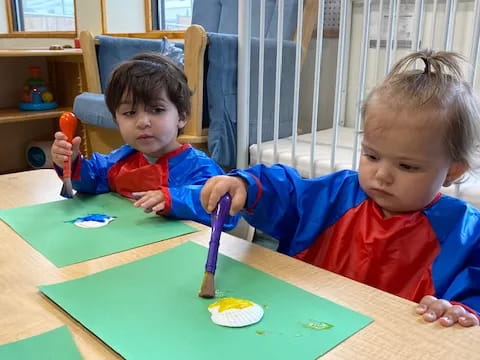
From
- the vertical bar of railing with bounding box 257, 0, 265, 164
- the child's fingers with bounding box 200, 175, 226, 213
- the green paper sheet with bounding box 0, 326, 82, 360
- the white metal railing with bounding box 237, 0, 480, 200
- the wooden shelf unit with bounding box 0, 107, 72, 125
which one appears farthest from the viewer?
the wooden shelf unit with bounding box 0, 107, 72, 125

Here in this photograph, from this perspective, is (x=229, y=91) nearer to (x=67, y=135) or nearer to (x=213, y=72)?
(x=213, y=72)

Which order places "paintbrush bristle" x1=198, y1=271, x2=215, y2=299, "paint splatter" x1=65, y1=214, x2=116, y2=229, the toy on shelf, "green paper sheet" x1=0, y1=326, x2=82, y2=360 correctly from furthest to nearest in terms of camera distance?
the toy on shelf < "paint splatter" x1=65, y1=214, x2=116, y2=229 < "paintbrush bristle" x1=198, y1=271, x2=215, y2=299 < "green paper sheet" x1=0, y1=326, x2=82, y2=360

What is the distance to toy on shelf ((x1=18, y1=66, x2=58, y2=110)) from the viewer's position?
9.30ft

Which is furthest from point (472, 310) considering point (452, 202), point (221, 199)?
point (221, 199)

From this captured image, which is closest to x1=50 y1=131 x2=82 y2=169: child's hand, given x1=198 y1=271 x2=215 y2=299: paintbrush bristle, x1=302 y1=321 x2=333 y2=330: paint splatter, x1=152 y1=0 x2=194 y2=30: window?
x1=198 y1=271 x2=215 y2=299: paintbrush bristle

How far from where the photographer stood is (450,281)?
25.9 inches

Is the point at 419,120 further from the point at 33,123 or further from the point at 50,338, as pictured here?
the point at 33,123

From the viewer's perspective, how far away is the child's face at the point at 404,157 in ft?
2.22

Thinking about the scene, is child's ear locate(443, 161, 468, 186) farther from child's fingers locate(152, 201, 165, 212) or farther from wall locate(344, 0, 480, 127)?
wall locate(344, 0, 480, 127)

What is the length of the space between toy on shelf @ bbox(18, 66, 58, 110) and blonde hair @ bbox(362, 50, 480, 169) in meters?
2.53

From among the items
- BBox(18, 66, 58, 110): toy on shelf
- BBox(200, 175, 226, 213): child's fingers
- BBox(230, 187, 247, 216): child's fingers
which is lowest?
BBox(18, 66, 58, 110): toy on shelf

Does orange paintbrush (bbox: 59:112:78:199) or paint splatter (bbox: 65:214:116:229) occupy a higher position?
orange paintbrush (bbox: 59:112:78:199)

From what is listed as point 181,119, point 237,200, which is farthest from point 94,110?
point 237,200

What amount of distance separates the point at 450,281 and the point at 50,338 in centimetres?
51
